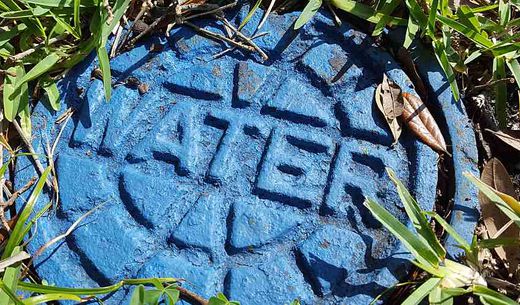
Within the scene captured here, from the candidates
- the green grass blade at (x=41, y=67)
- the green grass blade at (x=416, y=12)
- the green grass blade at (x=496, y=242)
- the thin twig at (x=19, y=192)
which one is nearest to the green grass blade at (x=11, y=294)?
the thin twig at (x=19, y=192)

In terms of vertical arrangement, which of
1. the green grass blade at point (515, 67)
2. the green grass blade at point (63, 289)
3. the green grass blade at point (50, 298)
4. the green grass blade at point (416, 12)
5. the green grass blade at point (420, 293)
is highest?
the green grass blade at point (416, 12)

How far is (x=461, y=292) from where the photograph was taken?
61.4 inches

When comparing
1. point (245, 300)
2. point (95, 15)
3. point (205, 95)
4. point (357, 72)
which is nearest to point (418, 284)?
point (245, 300)

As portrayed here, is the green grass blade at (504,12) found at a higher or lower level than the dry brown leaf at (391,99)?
higher

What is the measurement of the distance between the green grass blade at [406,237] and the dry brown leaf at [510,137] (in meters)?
0.38

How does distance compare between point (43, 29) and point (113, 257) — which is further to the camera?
point (43, 29)

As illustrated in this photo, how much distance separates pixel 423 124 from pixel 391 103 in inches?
3.4

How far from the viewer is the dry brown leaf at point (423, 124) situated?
1.73 m

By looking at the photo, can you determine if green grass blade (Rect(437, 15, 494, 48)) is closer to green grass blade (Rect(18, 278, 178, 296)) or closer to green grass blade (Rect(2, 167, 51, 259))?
green grass blade (Rect(18, 278, 178, 296))

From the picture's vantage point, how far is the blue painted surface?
5.43 ft

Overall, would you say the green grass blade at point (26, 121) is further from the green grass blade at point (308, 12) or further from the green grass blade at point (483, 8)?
the green grass blade at point (483, 8)

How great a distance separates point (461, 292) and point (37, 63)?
43.8 inches

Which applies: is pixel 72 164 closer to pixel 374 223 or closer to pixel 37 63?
pixel 37 63

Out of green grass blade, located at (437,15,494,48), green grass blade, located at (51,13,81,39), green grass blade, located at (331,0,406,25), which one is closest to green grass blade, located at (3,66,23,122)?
green grass blade, located at (51,13,81,39)
